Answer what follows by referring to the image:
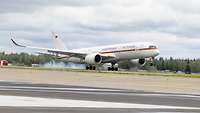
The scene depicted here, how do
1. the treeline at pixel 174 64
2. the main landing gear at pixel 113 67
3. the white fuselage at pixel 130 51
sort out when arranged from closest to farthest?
the white fuselage at pixel 130 51, the main landing gear at pixel 113 67, the treeline at pixel 174 64

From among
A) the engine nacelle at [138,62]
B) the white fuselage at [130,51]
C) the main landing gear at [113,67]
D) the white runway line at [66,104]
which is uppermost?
the white fuselage at [130,51]

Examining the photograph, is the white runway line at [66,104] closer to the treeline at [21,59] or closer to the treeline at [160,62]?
the treeline at [160,62]

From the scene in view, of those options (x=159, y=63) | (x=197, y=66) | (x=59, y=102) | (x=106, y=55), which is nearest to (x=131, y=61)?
(x=106, y=55)

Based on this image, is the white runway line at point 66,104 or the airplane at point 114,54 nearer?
the white runway line at point 66,104

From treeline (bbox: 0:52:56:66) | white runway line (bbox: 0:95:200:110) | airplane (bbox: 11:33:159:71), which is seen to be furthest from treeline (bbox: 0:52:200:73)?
white runway line (bbox: 0:95:200:110)

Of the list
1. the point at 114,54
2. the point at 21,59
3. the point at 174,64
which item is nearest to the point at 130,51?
the point at 114,54

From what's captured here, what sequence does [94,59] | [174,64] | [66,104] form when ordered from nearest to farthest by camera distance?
1. [66,104]
2. [94,59]
3. [174,64]

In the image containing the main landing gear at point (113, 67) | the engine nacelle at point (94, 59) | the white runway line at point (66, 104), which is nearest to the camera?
the white runway line at point (66, 104)

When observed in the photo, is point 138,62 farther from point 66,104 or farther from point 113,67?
point 66,104

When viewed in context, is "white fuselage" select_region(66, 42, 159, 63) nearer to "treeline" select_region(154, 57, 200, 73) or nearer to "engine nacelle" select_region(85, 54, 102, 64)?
"engine nacelle" select_region(85, 54, 102, 64)

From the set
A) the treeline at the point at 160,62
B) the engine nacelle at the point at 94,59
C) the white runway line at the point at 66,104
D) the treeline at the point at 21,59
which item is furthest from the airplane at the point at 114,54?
the treeline at the point at 21,59

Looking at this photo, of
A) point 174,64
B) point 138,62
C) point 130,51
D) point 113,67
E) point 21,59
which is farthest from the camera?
point 21,59

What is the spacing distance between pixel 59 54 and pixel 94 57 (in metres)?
16.2

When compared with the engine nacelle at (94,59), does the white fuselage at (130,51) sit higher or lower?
higher
